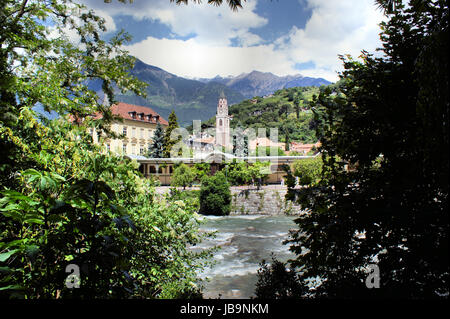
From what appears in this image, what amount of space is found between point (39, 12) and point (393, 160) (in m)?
9.22

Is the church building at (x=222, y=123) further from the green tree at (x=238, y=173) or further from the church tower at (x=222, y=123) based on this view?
the green tree at (x=238, y=173)

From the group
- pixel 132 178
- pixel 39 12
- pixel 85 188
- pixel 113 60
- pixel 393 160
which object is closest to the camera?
pixel 85 188

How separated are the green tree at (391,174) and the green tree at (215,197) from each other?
86.9 feet

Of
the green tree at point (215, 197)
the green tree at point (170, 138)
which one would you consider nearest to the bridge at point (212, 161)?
the green tree at point (215, 197)

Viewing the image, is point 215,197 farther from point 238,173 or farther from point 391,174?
point 391,174

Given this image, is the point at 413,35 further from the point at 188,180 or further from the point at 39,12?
the point at 188,180

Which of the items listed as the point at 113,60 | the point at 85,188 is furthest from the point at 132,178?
the point at 113,60

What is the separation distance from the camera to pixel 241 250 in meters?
16.9

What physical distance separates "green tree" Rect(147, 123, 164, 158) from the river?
28.7 metres

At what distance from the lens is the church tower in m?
96.1

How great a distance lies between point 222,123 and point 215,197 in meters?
69.7

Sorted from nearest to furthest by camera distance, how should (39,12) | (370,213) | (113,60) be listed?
1. (370,213)
2. (39,12)
3. (113,60)

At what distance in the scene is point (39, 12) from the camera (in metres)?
7.78
